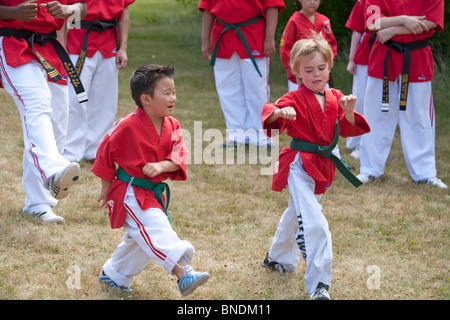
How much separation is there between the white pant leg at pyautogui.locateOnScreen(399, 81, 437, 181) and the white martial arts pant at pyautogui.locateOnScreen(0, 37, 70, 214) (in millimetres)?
3353

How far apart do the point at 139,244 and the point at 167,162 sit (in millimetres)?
481

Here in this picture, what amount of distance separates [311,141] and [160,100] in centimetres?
96

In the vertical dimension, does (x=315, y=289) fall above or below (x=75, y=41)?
below

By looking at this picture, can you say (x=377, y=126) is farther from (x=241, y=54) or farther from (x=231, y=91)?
(x=231, y=91)

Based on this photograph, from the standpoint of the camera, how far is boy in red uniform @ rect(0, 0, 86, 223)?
14.4ft

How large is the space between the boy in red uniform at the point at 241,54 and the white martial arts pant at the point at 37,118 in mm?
2789

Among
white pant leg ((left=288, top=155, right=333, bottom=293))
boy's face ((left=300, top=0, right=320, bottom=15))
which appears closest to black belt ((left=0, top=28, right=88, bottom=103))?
white pant leg ((left=288, top=155, right=333, bottom=293))

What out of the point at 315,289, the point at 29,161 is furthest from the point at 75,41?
the point at 315,289

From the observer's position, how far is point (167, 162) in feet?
11.8

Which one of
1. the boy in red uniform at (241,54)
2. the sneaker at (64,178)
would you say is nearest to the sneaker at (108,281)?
the sneaker at (64,178)

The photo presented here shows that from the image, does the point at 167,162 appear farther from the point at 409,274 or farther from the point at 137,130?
the point at 409,274

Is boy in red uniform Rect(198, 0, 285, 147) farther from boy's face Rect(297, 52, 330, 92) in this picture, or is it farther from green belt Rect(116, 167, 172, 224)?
green belt Rect(116, 167, 172, 224)

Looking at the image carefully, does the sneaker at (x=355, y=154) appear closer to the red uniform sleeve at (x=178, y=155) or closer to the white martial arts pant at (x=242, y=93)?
the white martial arts pant at (x=242, y=93)

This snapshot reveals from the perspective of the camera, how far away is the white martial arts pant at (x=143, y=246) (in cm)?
346
